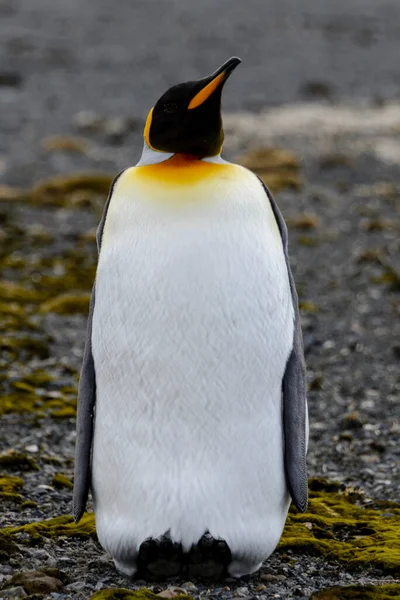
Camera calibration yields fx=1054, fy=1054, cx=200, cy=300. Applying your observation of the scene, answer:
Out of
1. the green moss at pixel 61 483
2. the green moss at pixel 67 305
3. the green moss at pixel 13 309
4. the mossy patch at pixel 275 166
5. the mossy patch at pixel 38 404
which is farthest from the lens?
the mossy patch at pixel 275 166

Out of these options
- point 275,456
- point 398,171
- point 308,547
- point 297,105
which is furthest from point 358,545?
point 297,105

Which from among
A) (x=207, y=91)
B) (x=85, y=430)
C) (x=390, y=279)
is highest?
Answer: (x=390, y=279)

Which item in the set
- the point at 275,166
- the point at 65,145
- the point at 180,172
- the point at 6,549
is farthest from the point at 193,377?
the point at 65,145

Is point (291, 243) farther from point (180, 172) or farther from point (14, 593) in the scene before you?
point (14, 593)

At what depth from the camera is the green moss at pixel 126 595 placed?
432 centimetres

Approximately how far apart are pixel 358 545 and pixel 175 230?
1.96 meters

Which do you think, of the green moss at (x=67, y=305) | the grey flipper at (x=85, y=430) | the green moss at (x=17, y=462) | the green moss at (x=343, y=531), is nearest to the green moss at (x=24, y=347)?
the green moss at (x=67, y=305)

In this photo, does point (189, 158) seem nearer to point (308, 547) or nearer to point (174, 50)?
point (308, 547)

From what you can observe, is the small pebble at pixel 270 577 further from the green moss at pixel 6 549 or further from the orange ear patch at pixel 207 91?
the orange ear patch at pixel 207 91

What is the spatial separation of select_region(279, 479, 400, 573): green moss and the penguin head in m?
2.03

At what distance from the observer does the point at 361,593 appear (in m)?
4.52

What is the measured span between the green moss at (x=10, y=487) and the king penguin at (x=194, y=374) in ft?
4.52

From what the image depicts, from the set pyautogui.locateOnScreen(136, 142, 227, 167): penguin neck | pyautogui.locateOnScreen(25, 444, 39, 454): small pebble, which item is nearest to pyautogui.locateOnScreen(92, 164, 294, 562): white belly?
pyautogui.locateOnScreen(136, 142, 227, 167): penguin neck

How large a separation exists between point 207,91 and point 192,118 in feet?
0.46
